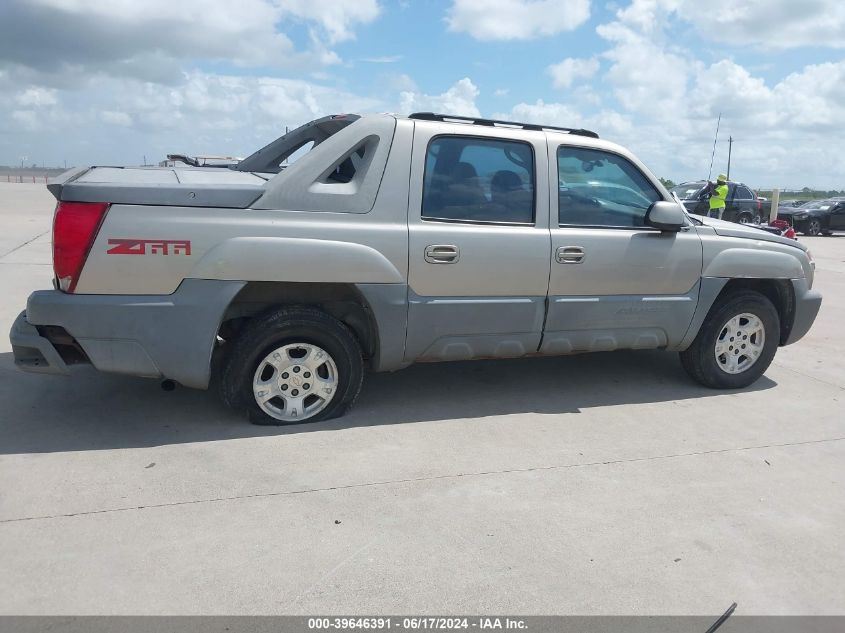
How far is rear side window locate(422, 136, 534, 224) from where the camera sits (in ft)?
14.5

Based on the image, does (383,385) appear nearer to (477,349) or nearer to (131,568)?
(477,349)

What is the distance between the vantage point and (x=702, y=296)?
5.20 metres

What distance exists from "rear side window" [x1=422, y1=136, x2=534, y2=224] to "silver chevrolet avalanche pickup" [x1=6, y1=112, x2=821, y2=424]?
14 mm

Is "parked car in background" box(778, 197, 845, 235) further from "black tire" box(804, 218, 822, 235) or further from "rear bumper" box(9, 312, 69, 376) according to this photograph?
"rear bumper" box(9, 312, 69, 376)

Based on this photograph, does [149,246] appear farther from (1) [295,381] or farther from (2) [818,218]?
(2) [818,218]

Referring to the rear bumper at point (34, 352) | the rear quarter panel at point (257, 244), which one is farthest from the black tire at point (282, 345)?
the rear bumper at point (34, 352)

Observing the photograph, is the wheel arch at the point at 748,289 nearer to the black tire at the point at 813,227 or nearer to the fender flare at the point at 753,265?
the fender flare at the point at 753,265

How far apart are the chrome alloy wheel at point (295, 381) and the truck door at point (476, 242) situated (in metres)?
0.54

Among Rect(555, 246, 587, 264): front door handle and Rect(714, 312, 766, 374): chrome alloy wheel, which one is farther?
Rect(714, 312, 766, 374): chrome alloy wheel

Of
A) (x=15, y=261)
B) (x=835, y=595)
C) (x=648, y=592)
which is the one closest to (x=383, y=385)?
(x=648, y=592)

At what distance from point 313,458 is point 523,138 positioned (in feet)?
7.99

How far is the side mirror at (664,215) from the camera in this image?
4.81 metres

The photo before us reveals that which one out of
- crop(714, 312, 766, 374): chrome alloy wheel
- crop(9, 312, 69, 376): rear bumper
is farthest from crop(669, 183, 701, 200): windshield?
crop(9, 312, 69, 376): rear bumper

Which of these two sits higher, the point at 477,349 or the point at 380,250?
the point at 380,250
